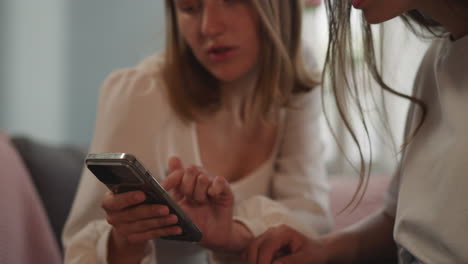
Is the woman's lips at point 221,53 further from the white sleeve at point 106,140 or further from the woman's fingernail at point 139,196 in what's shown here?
the woman's fingernail at point 139,196

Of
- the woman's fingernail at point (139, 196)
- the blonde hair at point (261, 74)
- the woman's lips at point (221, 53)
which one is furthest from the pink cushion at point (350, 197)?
the woman's fingernail at point (139, 196)

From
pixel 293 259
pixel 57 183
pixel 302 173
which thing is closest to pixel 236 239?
pixel 293 259

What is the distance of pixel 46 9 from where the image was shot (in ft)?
8.16

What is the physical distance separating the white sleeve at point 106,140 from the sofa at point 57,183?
258 millimetres

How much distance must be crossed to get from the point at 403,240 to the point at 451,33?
27cm

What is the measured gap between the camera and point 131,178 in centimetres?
58

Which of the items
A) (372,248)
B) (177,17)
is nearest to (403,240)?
(372,248)

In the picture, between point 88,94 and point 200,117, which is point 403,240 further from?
point 88,94

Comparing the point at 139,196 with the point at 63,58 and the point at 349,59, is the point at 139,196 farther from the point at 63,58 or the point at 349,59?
the point at 63,58

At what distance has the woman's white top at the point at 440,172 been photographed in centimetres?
56

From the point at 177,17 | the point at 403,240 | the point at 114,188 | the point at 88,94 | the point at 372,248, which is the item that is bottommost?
the point at 88,94

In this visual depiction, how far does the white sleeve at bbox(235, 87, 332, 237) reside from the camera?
949mm

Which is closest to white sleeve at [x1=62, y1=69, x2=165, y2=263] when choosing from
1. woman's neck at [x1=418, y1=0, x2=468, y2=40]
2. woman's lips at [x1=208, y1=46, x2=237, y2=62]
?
woman's lips at [x1=208, y1=46, x2=237, y2=62]

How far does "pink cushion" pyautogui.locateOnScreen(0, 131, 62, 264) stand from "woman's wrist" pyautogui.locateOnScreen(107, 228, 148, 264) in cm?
20
